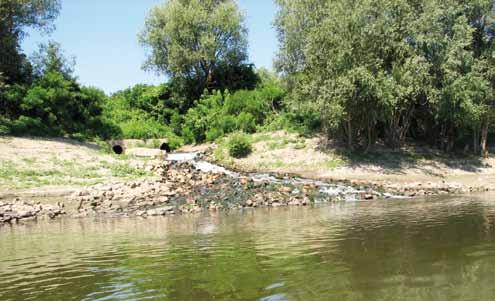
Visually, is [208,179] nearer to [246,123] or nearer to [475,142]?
[246,123]

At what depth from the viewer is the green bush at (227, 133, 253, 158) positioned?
1586 inches

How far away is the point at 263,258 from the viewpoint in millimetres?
12477

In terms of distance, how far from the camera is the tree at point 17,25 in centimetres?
4050

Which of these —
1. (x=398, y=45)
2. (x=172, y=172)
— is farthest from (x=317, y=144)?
(x=172, y=172)

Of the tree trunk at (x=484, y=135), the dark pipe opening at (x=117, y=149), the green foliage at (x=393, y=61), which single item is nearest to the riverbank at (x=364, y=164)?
the tree trunk at (x=484, y=135)

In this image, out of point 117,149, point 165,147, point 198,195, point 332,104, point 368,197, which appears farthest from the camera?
point 165,147

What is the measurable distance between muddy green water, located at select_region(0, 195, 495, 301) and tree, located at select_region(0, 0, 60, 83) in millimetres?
25742

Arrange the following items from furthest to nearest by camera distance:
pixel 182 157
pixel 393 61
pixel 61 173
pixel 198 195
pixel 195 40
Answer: pixel 195 40 → pixel 182 157 → pixel 393 61 → pixel 61 173 → pixel 198 195

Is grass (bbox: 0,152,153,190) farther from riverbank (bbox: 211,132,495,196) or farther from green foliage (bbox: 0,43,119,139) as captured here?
riverbank (bbox: 211,132,495,196)

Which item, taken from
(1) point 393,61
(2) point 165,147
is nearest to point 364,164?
(1) point 393,61

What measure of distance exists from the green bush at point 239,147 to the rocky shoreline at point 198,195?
361 inches

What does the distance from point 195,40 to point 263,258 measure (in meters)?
43.8

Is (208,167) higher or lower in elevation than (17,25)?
lower

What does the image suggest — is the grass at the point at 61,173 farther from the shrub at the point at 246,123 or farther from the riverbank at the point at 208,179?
the shrub at the point at 246,123
